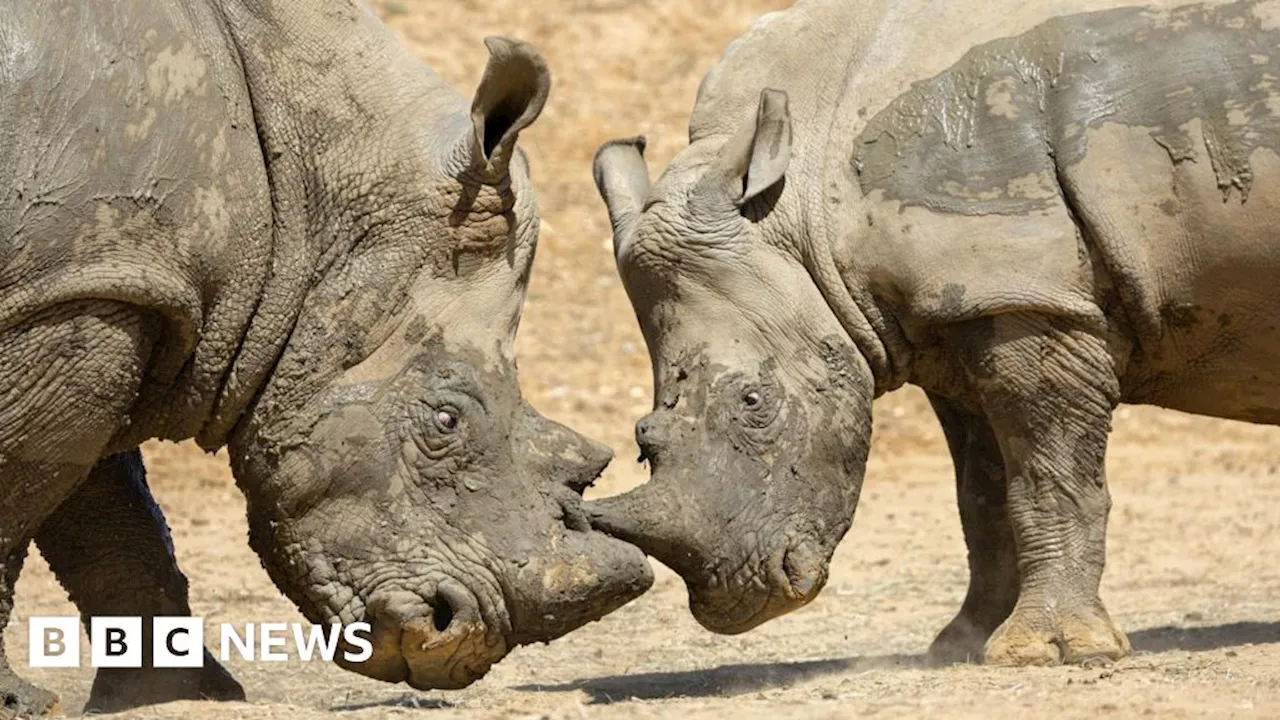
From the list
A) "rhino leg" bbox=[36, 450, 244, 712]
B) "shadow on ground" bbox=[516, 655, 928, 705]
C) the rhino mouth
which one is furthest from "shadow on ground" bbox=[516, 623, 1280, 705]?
"rhino leg" bbox=[36, 450, 244, 712]

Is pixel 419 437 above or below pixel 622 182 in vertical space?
below

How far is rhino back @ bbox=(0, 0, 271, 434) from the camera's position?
6.25m

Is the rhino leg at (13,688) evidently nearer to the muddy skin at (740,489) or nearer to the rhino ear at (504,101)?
the rhino ear at (504,101)

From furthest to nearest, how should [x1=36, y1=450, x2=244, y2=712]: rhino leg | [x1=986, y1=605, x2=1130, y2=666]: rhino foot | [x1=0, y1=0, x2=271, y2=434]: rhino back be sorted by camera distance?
1. [x1=986, y1=605, x2=1130, y2=666]: rhino foot
2. [x1=36, y1=450, x2=244, y2=712]: rhino leg
3. [x1=0, y1=0, x2=271, y2=434]: rhino back

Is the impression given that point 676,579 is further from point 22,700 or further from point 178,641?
point 22,700

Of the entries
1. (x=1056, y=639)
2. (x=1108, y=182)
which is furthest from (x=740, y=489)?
(x=1108, y=182)

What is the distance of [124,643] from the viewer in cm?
766

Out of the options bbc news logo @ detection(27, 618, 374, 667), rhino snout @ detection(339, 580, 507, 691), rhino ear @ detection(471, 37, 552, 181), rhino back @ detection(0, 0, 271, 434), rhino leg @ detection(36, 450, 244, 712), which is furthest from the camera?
rhino leg @ detection(36, 450, 244, 712)

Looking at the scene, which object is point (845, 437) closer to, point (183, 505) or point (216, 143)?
point (216, 143)

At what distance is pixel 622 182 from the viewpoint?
8555 millimetres

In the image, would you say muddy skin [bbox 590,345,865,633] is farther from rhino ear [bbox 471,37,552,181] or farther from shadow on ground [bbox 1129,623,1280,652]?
shadow on ground [bbox 1129,623,1280,652]

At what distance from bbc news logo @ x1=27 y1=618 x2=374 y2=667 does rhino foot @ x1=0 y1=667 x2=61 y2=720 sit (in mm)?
712

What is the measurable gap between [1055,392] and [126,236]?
3.13 m

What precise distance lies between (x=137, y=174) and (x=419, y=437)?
3.70ft
